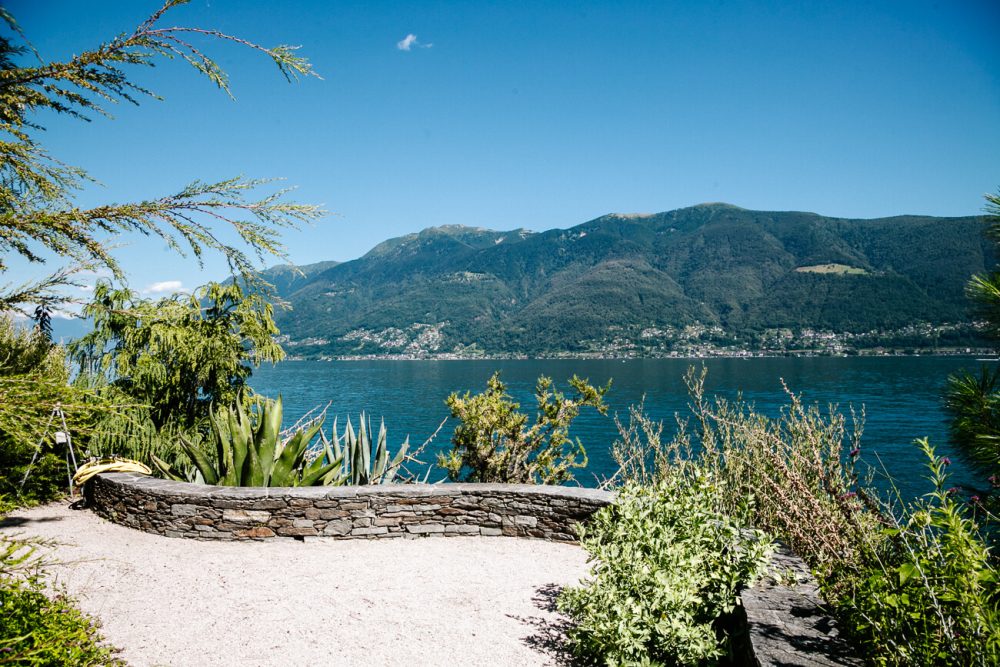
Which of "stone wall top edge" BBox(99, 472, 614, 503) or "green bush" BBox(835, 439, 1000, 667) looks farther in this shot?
"stone wall top edge" BBox(99, 472, 614, 503)

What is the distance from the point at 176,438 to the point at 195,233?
490 cm

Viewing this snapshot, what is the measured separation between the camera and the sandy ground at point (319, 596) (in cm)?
348

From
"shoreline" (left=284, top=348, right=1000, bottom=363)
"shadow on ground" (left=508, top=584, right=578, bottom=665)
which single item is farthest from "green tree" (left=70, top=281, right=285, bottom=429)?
"shoreline" (left=284, top=348, right=1000, bottom=363)

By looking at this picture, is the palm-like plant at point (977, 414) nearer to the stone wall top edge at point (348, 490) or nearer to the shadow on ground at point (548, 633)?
the stone wall top edge at point (348, 490)

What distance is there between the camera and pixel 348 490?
5.61 m

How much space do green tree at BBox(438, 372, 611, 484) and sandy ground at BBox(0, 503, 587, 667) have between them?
4.89ft

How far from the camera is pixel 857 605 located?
96.7 inches

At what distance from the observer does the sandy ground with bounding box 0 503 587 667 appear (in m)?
3.48

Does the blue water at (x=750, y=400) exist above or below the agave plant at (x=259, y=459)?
below

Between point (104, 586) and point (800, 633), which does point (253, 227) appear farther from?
point (800, 633)

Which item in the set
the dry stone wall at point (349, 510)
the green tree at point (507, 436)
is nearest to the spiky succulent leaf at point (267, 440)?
the dry stone wall at point (349, 510)

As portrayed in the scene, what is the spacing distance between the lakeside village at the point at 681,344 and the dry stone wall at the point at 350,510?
279 feet

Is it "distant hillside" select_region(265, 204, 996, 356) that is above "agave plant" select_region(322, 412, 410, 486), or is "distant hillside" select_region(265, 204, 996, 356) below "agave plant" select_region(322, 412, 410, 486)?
above

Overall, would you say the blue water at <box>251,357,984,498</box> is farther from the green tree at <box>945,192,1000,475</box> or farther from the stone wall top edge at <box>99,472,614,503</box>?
the stone wall top edge at <box>99,472,614,503</box>
